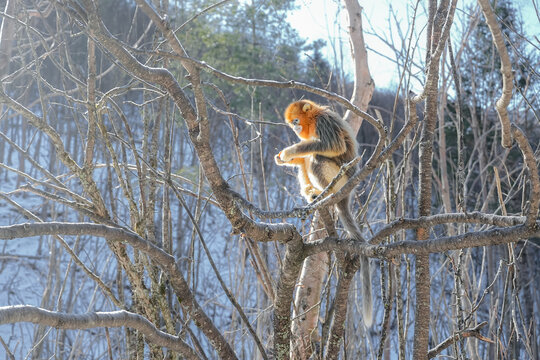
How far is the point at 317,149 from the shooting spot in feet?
10.4

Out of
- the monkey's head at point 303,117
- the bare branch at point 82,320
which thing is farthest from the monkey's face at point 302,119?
the bare branch at point 82,320

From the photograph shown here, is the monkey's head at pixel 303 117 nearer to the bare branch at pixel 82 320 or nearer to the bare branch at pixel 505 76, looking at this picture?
the bare branch at pixel 82 320

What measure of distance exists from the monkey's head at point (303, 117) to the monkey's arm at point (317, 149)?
146 millimetres

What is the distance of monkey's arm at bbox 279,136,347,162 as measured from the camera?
3.14 m

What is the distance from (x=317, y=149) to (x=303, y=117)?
322 mm

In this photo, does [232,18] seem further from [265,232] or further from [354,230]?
[265,232]

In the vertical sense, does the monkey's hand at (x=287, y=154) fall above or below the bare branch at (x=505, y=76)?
above

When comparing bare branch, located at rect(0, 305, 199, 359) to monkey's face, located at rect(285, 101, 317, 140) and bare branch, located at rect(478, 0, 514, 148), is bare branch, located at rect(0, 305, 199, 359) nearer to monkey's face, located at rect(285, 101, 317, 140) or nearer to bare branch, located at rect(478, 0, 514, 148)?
bare branch, located at rect(478, 0, 514, 148)

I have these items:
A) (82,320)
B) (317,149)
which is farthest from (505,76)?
(317,149)

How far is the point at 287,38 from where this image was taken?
11.1 m

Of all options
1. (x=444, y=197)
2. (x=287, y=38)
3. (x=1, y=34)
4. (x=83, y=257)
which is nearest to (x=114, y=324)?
(x=1, y=34)

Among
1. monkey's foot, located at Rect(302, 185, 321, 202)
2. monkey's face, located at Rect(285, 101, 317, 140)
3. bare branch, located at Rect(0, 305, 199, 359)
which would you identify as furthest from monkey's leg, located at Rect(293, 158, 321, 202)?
bare branch, located at Rect(0, 305, 199, 359)

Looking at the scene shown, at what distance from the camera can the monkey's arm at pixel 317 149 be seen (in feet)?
10.3

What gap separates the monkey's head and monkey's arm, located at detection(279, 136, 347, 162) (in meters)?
0.15
